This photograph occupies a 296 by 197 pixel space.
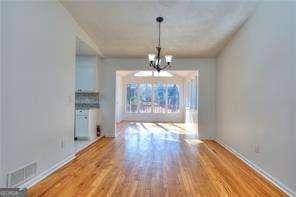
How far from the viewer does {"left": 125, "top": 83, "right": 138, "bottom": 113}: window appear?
15812mm

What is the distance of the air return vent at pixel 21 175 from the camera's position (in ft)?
11.1

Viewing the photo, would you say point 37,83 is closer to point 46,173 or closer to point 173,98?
point 46,173

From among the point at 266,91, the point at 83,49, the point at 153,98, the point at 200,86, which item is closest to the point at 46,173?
the point at 266,91

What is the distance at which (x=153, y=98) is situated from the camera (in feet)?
51.6

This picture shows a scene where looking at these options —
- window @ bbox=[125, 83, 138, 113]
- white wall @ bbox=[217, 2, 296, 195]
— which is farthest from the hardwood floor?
window @ bbox=[125, 83, 138, 113]

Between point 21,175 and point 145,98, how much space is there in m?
12.3

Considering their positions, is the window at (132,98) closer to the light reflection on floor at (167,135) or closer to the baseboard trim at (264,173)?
the light reflection on floor at (167,135)

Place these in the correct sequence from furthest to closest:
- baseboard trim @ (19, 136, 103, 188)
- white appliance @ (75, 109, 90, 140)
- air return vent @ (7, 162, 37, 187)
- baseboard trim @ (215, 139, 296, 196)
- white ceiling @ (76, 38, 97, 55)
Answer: white appliance @ (75, 109, 90, 140)
white ceiling @ (76, 38, 97, 55)
baseboard trim @ (19, 136, 103, 188)
baseboard trim @ (215, 139, 296, 196)
air return vent @ (7, 162, 37, 187)

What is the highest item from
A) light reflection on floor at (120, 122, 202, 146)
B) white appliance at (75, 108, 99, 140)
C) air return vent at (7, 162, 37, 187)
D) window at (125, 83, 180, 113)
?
window at (125, 83, 180, 113)

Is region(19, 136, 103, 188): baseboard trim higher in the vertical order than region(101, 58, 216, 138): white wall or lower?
lower

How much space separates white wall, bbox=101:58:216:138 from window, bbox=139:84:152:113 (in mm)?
6546

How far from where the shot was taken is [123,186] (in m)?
3.92

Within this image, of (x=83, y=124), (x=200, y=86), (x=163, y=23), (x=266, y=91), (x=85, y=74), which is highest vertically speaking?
(x=163, y=23)

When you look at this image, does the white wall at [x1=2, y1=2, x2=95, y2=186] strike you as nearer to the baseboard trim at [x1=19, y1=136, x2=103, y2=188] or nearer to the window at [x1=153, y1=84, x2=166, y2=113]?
the baseboard trim at [x1=19, y1=136, x2=103, y2=188]
